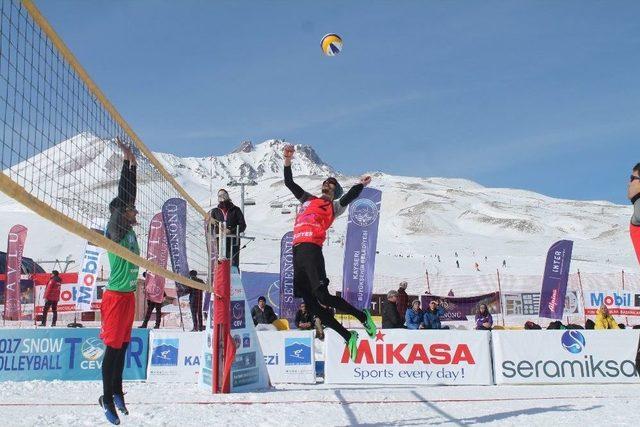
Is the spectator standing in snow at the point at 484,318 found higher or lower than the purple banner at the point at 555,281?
lower

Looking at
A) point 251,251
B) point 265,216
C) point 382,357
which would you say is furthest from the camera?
point 265,216

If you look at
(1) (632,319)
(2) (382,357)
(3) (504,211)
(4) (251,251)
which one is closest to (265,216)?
(3) (504,211)

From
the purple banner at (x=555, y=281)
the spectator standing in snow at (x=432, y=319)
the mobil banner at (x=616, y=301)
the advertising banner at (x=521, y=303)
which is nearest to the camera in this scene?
the spectator standing in snow at (x=432, y=319)

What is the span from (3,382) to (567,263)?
658 inches

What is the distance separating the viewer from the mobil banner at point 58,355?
990 cm

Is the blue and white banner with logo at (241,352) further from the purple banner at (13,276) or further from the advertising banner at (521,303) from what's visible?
the advertising banner at (521,303)

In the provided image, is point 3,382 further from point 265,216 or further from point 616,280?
point 265,216

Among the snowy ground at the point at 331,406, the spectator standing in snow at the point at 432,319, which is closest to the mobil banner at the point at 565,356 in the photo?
the snowy ground at the point at 331,406

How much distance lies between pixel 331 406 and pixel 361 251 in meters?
9.26

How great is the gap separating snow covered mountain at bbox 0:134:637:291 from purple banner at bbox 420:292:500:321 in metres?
5.20

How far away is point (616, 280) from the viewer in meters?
27.6

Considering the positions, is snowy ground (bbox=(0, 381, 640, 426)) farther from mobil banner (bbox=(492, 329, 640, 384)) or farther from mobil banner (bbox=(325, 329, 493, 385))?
mobil banner (bbox=(325, 329, 493, 385))

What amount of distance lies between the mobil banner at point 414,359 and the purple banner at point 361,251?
5.44 meters

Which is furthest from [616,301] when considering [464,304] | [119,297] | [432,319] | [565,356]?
[119,297]
